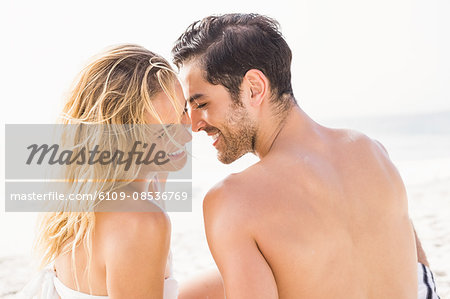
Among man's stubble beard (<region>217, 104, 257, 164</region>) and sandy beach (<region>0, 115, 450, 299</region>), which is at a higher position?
man's stubble beard (<region>217, 104, 257, 164</region>)

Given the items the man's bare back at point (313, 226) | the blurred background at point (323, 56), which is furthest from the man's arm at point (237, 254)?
the blurred background at point (323, 56)

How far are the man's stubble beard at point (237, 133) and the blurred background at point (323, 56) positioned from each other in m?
7.55

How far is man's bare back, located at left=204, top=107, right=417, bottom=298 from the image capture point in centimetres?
194

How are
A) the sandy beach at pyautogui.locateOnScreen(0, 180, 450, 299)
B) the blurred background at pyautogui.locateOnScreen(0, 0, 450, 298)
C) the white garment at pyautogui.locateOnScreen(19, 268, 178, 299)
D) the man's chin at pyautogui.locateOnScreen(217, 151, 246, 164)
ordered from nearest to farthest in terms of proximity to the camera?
1. the white garment at pyautogui.locateOnScreen(19, 268, 178, 299)
2. the man's chin at pyautogui.locateOnScreen(217, 151, 246, 164)
3. the sandy beach at pyautogui.locateOnScreen(0, 180, 450, 299)
4. the blurred background at pyautogui.locateOnScreen(0, 0, 450, 298)

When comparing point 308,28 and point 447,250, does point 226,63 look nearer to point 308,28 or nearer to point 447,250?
point 447,250

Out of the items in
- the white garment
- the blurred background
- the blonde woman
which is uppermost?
the blonde woman

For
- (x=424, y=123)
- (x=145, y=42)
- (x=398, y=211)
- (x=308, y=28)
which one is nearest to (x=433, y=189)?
(x=398, y=211)

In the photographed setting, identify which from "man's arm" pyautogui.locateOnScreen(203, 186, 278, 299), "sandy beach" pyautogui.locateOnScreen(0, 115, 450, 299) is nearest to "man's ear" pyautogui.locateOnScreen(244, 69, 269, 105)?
"man's arm" pyautogui.locateOnScreen(203, 186, 278, 299)

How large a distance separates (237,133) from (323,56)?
2192 cm

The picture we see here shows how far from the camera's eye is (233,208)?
195cm

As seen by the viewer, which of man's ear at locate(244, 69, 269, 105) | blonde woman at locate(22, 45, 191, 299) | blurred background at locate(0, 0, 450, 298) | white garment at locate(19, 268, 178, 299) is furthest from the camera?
blurred background at locate(0, 0, 450, 298)

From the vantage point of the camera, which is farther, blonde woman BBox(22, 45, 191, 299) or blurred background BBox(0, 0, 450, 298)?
blurred background BBox(0, 0, 450, 298)

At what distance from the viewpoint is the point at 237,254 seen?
1915 millimetres

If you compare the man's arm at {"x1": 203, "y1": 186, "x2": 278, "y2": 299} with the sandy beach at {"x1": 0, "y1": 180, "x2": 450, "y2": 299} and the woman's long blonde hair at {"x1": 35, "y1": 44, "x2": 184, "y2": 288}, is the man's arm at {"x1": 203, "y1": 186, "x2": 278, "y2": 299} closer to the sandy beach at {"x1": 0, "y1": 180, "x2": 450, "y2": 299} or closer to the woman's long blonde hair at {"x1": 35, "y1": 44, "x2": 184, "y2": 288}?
the woman's long blonde hair at {"x1": 35, "y1": 44, "x2": 184, "y2": 288}
